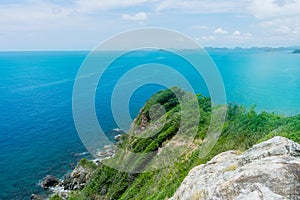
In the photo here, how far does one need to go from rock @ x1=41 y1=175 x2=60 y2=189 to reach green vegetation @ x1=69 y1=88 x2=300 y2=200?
306 inches

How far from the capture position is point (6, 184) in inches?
1768

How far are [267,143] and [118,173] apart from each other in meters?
28.2

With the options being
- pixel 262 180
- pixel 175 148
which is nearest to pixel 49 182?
pixel 175 148

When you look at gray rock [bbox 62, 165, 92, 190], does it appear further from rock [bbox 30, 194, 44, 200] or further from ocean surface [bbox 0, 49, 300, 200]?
rock [bbox 30, 194, 44, 200]

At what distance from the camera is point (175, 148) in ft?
99.3

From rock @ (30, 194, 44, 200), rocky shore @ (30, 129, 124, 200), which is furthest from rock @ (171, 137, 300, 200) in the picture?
rocky shore @ (30, 129, 124, 200)

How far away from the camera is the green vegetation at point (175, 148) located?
22.2m

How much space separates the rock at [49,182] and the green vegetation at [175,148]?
776 cm

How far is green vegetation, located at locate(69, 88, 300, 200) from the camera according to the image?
2220cm

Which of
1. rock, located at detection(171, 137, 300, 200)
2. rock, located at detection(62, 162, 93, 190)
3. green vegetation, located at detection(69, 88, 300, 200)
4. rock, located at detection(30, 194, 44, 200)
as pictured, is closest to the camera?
rock, located at detection(171, 137, 300, 200)

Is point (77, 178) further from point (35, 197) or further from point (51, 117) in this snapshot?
point (51, 117)

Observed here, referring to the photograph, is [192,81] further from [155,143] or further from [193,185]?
[193,185]

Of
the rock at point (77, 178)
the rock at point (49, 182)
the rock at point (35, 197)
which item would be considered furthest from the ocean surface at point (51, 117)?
the rock at point (77, 178)

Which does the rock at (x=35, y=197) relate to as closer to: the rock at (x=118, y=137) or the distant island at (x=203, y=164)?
the distant island at (x=203, y=164)
